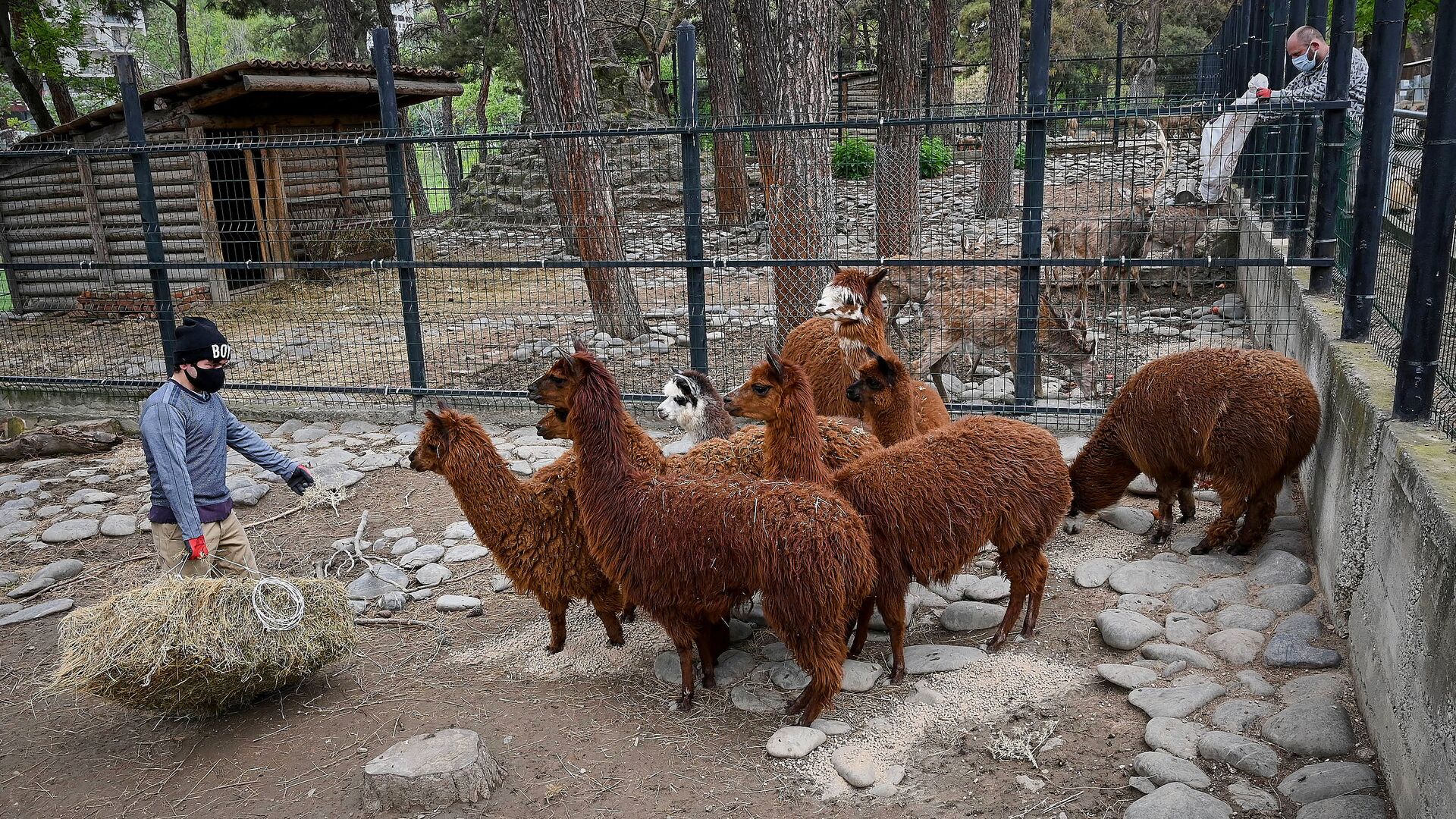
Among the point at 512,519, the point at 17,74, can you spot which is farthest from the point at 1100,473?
the point at 17,74

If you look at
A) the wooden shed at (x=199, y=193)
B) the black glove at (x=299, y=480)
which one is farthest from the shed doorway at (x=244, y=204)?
the black glove at (x=299, y=480)

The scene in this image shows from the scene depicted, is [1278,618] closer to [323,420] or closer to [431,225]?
[323,420]

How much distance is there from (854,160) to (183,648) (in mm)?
16265

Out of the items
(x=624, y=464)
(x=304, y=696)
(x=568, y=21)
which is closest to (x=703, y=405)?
(x=624, y=464)

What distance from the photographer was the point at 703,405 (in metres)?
6.33

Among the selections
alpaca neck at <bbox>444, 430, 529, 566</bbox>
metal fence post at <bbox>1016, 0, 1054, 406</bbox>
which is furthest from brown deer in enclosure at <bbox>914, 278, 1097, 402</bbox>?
alpaca neck at <bbox>444, 430, 529, 566</bbox>

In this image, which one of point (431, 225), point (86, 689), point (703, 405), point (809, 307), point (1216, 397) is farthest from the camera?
point (431, 225)

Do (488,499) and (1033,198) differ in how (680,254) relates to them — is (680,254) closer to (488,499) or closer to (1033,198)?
(1033,198)

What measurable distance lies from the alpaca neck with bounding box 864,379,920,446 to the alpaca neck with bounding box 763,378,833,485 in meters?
1.07

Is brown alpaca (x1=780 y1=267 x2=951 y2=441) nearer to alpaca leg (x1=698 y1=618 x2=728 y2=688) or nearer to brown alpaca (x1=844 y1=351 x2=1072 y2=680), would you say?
brown alpaca (x1=844 y1=351 x2=1072 y2=680)

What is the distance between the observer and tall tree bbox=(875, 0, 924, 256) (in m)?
10.6

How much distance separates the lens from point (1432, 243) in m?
4.11

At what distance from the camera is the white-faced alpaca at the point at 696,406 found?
6.30m

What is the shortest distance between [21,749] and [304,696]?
1.23m
